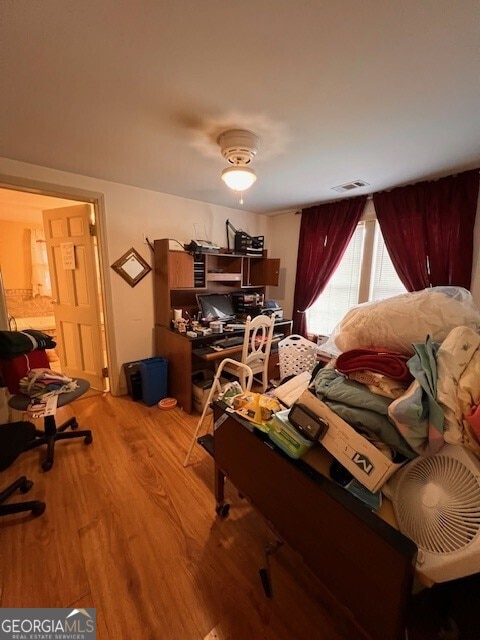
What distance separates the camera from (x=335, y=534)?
0.84m

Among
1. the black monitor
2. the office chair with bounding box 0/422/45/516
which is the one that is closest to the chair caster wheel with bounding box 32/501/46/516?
the office chair with bounding box 0/422/45/516

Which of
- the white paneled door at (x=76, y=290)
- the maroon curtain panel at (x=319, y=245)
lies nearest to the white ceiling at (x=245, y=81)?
the white paneled door at (x=76, y=290)

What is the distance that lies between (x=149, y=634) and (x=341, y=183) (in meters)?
3.17

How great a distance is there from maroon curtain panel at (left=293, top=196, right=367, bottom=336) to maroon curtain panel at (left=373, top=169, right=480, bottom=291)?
1.08 ft

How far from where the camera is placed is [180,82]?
1.14 metres

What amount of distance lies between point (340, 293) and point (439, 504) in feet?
8.66

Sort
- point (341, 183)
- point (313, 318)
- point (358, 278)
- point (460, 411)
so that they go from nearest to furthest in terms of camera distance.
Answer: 1. point (460, 411)
2. point (341, 183)
3. point (358, 278)
4. point (313, 318)

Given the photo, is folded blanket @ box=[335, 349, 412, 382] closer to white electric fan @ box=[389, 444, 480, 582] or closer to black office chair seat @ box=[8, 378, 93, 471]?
white electric fan @ box=[389, 444, 480, 582]

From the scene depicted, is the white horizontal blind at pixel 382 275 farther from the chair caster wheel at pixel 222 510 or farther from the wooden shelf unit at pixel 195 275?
the chair caster wheel at pixel 222 510

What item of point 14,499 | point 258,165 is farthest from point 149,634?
point 258,165

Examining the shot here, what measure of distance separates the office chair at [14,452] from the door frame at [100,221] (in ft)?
3.93

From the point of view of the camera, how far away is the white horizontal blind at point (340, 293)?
292 centimetres

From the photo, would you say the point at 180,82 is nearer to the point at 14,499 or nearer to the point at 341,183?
the point at 341,183

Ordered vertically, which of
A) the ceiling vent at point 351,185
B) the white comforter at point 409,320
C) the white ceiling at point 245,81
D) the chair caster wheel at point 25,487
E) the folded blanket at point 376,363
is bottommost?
the chair caster wheel at point 25,487
